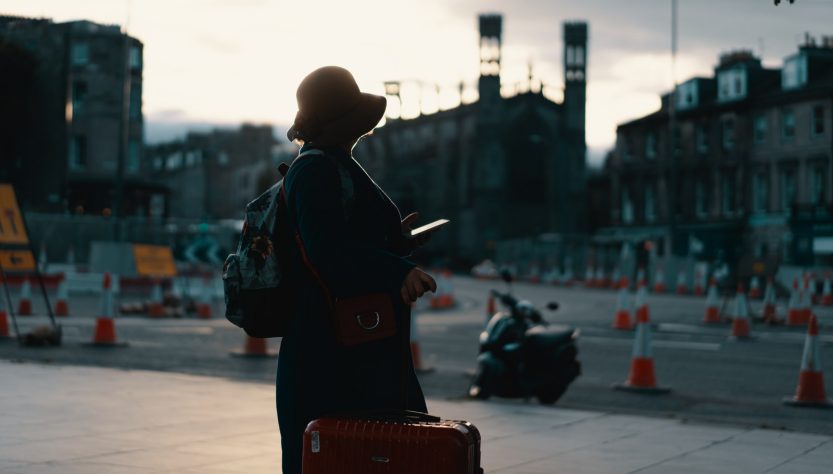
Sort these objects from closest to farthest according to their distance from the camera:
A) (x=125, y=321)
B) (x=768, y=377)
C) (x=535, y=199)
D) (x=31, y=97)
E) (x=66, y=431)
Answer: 1. (x=66, y=431)
2. (x=768, y=377)
3. (x=125, y=321)
4. (x=31, y=97)
5. (x=535, y=199)

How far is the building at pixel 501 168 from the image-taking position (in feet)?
277

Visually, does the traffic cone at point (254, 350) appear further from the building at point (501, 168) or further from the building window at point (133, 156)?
the building at point (501, 168)

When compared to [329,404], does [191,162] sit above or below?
above

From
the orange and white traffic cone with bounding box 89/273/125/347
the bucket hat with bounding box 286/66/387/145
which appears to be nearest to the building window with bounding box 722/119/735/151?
the orange and white traffic cone with bounding box 89/273/125/347

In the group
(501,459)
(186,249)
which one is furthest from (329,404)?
(186,249)

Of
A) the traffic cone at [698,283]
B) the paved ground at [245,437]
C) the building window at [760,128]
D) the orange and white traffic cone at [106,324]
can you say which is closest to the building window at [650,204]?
the building window at [760,128]

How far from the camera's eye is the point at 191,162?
135 metres

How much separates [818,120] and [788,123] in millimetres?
2020

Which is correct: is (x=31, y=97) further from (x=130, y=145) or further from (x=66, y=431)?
(x=66, y=431)

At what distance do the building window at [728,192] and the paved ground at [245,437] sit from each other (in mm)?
51693

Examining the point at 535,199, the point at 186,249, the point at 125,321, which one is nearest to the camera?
the point at 125,321

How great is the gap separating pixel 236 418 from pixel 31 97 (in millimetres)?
56515

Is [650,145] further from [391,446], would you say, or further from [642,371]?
[391,446]

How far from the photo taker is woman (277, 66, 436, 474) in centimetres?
387
